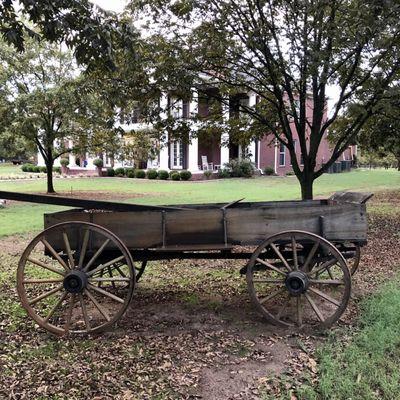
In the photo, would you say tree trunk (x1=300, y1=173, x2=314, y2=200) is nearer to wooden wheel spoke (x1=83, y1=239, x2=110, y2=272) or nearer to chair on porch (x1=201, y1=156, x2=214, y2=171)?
wooden wheel spoke (x1=83, y1=239, x2=110, y2=272)

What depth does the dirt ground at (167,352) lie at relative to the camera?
3617 mm

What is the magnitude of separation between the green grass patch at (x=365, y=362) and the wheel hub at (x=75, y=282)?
2.23 meters

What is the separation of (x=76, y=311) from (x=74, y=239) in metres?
0.99

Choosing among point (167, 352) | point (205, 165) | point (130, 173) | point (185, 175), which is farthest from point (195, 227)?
point (130, 173)

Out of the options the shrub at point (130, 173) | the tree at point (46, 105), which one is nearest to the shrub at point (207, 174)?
the shrub at point (130, 173)

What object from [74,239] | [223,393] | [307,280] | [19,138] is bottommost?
[223,393]

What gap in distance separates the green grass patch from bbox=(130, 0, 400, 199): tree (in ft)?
15.4

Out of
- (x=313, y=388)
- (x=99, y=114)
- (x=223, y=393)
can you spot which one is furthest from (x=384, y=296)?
(x=99, y=114)

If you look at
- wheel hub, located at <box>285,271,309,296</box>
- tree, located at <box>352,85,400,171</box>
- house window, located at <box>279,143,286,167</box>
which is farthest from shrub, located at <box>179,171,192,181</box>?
wheel hub, located at <box>285,271,309,296</box>

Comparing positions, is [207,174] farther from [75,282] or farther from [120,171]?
[75,282]

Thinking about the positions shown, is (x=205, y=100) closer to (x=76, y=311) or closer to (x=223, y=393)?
(x=76, y=311)

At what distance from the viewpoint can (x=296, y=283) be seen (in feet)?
15.0

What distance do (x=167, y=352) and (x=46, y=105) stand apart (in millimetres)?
16710

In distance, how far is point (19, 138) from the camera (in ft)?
68.0
